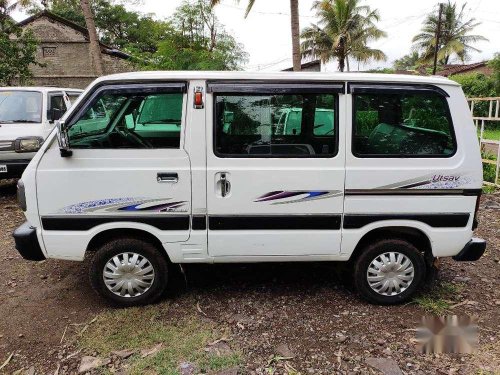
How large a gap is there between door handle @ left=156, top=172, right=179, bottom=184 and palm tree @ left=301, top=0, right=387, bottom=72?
2317 cm

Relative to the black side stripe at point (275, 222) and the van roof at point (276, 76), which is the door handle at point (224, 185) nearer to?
the black side stripe at point (275, 222)

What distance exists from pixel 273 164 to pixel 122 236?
1.45 m

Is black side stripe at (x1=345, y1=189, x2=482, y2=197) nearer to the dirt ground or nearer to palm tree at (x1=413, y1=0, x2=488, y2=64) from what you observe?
the dirt ground

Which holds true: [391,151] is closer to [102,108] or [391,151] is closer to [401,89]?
[401,89]

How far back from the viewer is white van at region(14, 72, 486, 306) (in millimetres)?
3217

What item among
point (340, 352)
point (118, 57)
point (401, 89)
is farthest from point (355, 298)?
point (118, 57)

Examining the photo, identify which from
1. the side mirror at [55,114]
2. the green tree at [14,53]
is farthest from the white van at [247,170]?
the green tree at [14,53]

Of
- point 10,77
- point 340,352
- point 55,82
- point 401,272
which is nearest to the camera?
point 340,352

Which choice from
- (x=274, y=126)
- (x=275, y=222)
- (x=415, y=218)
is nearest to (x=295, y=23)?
(x=274, y=126)

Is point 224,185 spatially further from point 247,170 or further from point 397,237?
point 397,237

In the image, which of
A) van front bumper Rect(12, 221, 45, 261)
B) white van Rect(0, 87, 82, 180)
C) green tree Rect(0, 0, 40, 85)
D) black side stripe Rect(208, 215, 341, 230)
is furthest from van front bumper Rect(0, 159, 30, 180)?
green tree Rect(0, 0, 40, 85)

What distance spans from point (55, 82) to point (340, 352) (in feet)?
79.9

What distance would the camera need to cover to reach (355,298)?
379cm

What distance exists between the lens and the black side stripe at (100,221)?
3.28 m
